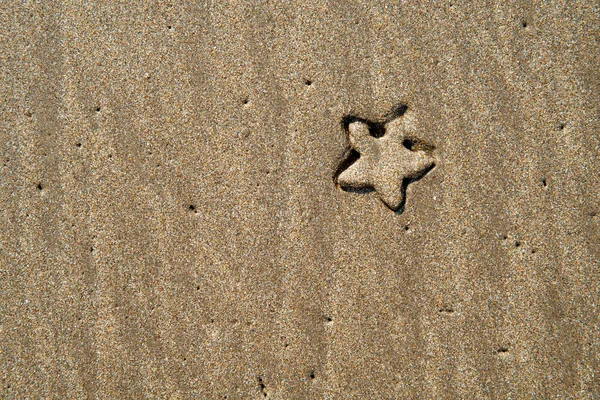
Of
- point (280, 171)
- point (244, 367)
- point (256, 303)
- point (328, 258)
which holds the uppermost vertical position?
point (280, 171)

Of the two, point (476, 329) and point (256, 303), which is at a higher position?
point (256, 303)

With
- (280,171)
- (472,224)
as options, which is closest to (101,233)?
(280,171)

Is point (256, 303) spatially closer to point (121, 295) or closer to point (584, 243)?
point (121, 295)

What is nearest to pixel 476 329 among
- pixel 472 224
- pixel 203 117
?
pixel 472 224

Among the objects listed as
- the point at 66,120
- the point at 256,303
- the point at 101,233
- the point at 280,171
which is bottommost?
the point at 256,303

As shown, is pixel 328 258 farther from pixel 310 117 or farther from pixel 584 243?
pixel 584 243

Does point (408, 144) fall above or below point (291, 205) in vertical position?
above
